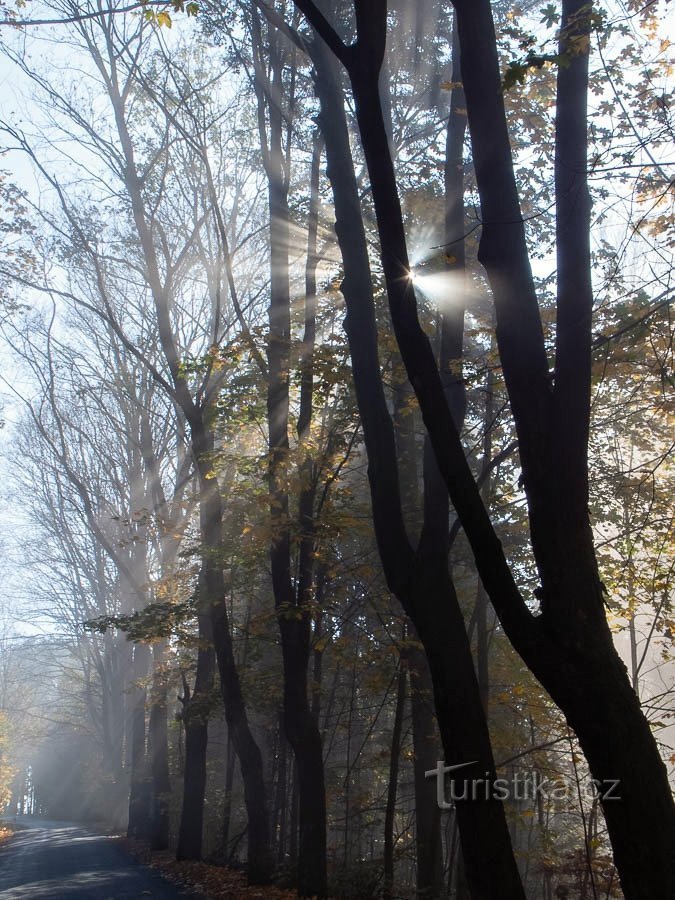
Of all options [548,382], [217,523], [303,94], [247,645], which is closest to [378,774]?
[247,645]

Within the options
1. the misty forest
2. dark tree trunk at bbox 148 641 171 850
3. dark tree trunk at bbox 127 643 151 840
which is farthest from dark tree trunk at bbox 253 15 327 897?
dark tree trunk at bbox 127 643 151 840

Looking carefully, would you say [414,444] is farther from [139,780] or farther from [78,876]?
[139,780]

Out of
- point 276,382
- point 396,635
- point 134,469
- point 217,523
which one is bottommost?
point 396,635

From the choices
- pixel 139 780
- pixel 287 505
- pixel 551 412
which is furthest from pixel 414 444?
pixel 139 780

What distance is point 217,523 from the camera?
1438 centimetres

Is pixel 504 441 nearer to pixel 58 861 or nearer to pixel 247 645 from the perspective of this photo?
pixel 247 645

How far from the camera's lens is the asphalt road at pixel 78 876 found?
12727 mm

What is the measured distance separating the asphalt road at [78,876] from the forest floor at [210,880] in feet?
1.10

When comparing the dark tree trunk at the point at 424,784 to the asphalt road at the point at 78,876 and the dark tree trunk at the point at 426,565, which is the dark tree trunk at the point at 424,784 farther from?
the dark tree trunk at the point at 426,565

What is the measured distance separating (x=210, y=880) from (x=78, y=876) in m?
3.80

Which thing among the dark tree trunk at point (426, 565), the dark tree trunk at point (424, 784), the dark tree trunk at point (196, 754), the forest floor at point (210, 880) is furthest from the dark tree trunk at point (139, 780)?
the dark tree trunk at point (426, 565)

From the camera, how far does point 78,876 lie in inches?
614

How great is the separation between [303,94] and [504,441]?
7148 mm

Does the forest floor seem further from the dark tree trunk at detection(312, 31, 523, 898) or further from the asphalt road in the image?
the dark tree trunk at detection(312, 31, 523, 898)
